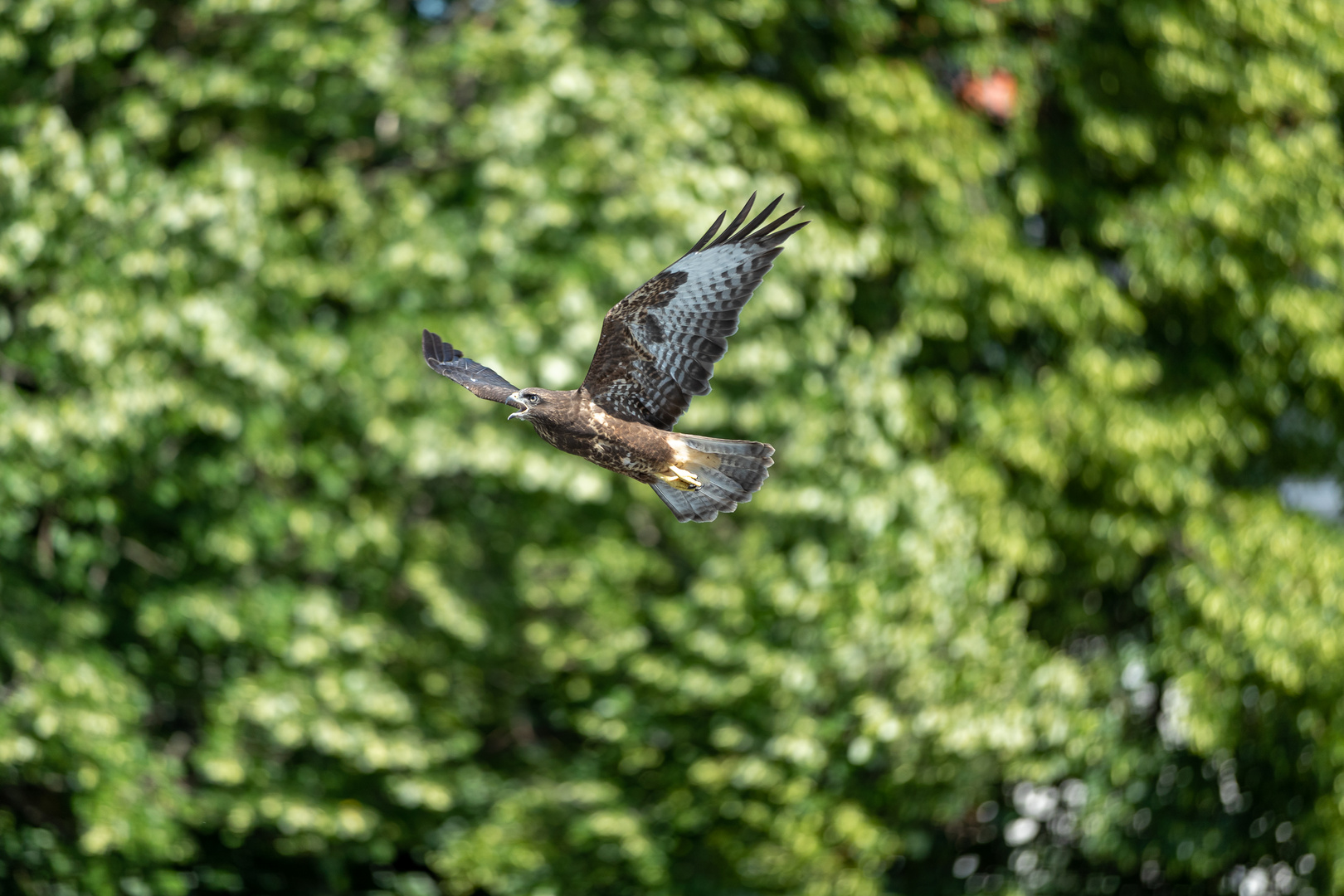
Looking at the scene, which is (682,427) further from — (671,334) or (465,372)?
(671,334)

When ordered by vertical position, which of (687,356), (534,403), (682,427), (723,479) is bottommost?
(682,427)

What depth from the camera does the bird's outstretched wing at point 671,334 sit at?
11.7 feet

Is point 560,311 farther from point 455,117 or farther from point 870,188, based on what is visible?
point 870,188

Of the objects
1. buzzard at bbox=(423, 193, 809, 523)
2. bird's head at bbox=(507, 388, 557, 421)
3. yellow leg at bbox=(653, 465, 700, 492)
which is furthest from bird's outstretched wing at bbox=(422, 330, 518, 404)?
yellow leg at bbox=(653, 465, 700, 492)

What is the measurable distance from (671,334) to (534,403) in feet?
1.84

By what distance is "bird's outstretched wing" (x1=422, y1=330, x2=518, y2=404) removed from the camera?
3.58m

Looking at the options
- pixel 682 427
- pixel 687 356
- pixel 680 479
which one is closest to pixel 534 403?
pixel 680 479

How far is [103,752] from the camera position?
7.04m

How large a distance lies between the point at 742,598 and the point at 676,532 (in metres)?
0.52

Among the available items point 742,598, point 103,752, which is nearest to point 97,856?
point 103,752

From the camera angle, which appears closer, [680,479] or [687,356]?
[680,479]

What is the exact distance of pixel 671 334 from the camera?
364 centimetres

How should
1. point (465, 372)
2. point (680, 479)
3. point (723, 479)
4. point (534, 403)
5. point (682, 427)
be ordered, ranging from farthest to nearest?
point (682, 427) → point (465, 372) → point (723, 479) → point (680, 479) → point (534, 403)

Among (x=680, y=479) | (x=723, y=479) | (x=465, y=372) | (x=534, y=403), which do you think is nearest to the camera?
(x=534, y=403)
